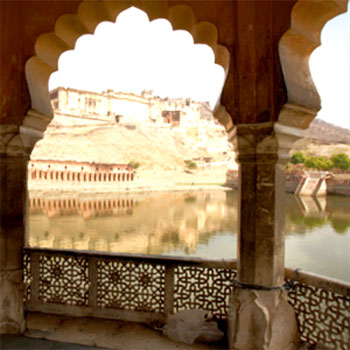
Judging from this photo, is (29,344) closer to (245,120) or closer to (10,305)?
(10,305)

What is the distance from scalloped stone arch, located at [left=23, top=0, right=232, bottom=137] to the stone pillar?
36cm

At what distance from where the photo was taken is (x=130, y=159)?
6384 cm

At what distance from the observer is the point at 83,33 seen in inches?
130

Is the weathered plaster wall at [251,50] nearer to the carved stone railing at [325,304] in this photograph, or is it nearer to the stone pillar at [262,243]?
the stone pillar at [262,243]

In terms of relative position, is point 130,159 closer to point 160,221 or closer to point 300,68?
point 160,221

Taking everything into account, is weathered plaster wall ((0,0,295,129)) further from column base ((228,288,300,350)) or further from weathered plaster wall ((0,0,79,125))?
column base ((228,288,300,350))

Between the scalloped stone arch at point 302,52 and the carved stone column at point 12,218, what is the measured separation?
237cm

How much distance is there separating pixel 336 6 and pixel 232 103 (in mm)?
1036

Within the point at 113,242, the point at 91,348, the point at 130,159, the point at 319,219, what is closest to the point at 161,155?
the point at 130,159

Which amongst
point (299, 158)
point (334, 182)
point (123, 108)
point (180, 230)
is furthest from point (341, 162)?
point (123, 108)

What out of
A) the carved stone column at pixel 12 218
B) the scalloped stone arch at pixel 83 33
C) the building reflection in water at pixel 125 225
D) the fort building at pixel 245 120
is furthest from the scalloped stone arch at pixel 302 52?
the building reflection in water at pixel 125 225

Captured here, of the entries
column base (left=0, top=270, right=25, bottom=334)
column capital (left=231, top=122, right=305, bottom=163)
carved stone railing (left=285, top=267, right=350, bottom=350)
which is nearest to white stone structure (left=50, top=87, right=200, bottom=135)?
column base (left=0, top=270, right=25, bottom=334)

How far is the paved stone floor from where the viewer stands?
114 inches

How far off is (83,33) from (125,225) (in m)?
18.8
